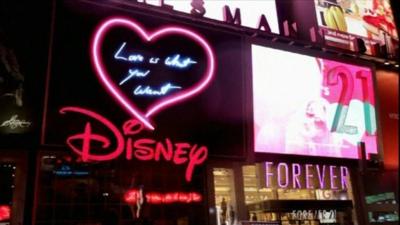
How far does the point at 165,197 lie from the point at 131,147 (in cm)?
140

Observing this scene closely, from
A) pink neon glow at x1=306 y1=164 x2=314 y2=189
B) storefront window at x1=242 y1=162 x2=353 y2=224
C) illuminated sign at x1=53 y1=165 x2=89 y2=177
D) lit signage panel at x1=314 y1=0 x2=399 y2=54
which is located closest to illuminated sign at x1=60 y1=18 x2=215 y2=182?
illuminated sign at x1=53 y1=165 x2=89 y2=177

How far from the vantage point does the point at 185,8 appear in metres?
11.6

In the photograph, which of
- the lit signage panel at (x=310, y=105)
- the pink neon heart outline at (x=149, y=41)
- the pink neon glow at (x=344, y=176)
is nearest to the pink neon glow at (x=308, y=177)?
the lit signage panel at (x=310, y=105)

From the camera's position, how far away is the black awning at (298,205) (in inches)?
405

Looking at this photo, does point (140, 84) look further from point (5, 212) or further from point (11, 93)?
point (5, 212)

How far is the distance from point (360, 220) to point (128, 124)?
694 cm

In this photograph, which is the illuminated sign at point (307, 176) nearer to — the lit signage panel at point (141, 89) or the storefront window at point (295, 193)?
the storefront window at point (295, 193)

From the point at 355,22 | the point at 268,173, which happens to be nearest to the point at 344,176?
the point at 268,173

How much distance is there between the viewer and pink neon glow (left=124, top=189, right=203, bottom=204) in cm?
921

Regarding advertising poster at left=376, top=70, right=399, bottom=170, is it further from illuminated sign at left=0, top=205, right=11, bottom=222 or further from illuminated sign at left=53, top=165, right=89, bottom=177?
illuminated sign at left=0, top=205, right=11, bottom=222

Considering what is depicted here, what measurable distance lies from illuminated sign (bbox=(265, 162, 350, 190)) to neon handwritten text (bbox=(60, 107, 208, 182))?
7.22 ft

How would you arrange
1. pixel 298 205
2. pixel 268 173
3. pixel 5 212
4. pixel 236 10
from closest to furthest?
pixel 5 212, pixel 298 205, pixel 268 173, pixel 236 10

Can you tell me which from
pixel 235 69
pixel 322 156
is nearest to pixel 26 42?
pixel 235 69

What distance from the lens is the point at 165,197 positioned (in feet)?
31.4
